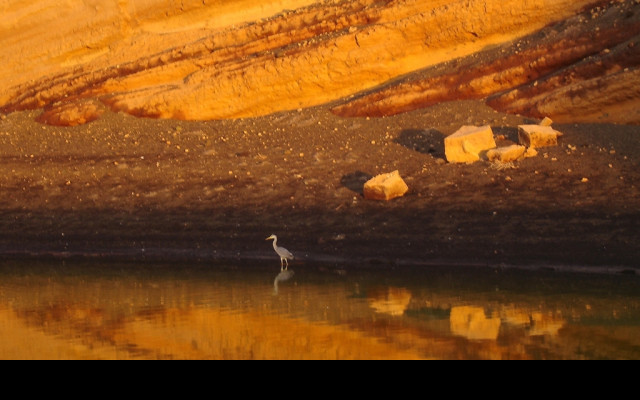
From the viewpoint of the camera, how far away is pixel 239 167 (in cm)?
1947

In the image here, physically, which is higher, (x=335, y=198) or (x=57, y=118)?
(x=57, y=118)

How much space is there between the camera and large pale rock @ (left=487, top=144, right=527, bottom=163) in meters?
17.4

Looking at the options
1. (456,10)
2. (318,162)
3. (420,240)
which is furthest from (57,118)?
(420,240)

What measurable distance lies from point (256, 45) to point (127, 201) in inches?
263

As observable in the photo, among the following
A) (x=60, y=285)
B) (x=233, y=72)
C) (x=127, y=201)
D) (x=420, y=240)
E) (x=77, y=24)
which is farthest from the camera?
(x=77, y=24)

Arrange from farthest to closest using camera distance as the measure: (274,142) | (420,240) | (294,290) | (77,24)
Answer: (77,24), (274,142), (420,240), (294,290)

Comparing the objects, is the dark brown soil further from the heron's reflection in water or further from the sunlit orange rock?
the sunlit orange rock

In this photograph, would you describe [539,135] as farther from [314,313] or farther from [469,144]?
[314,313]

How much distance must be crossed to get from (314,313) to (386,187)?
223 inches

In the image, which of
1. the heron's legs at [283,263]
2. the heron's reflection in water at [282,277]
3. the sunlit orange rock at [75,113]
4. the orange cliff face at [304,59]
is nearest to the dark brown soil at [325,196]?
the heron's legs at [283,263]

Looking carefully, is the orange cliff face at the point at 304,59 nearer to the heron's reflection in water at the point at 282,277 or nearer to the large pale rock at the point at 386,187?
the large pale rock at the point at 386,187

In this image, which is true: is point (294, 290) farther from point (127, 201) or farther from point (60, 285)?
point (127, 201)

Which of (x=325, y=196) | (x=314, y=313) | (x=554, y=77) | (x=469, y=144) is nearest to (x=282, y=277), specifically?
(x=314, y=313)
